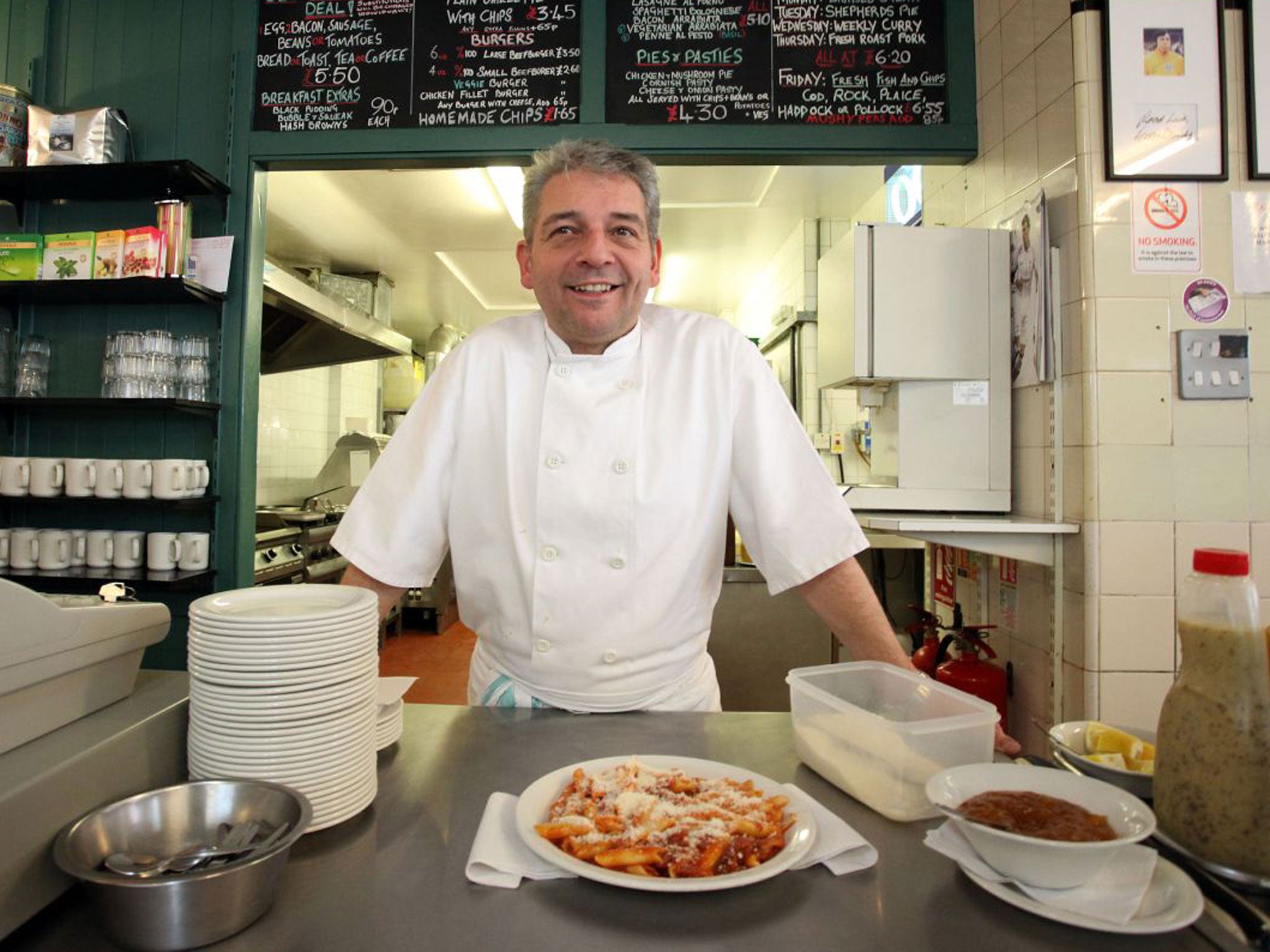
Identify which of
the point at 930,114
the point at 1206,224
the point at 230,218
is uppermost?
the point at 930,114

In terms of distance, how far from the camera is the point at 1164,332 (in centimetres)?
209

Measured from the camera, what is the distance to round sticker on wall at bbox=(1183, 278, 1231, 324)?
6.86 ft

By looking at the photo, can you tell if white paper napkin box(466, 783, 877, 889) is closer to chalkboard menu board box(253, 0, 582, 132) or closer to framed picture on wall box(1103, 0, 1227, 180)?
framed picture on wall box(1103, 0, 1227, 180)

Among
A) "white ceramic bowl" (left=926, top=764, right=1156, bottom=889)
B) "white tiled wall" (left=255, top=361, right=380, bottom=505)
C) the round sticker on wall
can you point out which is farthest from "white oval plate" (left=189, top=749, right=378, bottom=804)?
"white tiled wall" (left=255, top=361, right=380, bottom=505)

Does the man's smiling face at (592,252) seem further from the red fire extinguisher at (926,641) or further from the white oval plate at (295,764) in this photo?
the red fire extinguisher at (926,641)

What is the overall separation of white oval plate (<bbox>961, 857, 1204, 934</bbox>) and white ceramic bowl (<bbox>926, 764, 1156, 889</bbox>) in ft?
0.08

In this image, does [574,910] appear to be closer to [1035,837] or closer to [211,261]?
[1035,837]

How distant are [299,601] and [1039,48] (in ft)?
8.61

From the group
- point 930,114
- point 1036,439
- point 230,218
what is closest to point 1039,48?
point 930,114

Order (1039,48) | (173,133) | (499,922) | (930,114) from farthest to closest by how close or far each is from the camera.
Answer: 1. (173,133)
2. (930,114)
3. (1039,48)
4. (499,922)

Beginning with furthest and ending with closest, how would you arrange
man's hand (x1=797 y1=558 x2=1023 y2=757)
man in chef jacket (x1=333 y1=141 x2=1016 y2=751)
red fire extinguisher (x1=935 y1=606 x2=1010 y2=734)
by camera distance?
1. red fire extinguisher (x1=935 y1=606 x2=1010 y2=734)
2. man in chef jacket (x1=333 y1=141 x2=1016 y2=751)
3. man's hand (x1=797 y1=558 x2=1023 y2=757)

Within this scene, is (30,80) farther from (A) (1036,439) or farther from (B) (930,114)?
(A) (1036,439)

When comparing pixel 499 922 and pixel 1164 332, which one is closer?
pixel 499 922

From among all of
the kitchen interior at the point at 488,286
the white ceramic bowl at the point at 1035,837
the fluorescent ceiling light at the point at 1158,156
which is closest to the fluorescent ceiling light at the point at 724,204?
the kitchen interior at the point at 488,286
